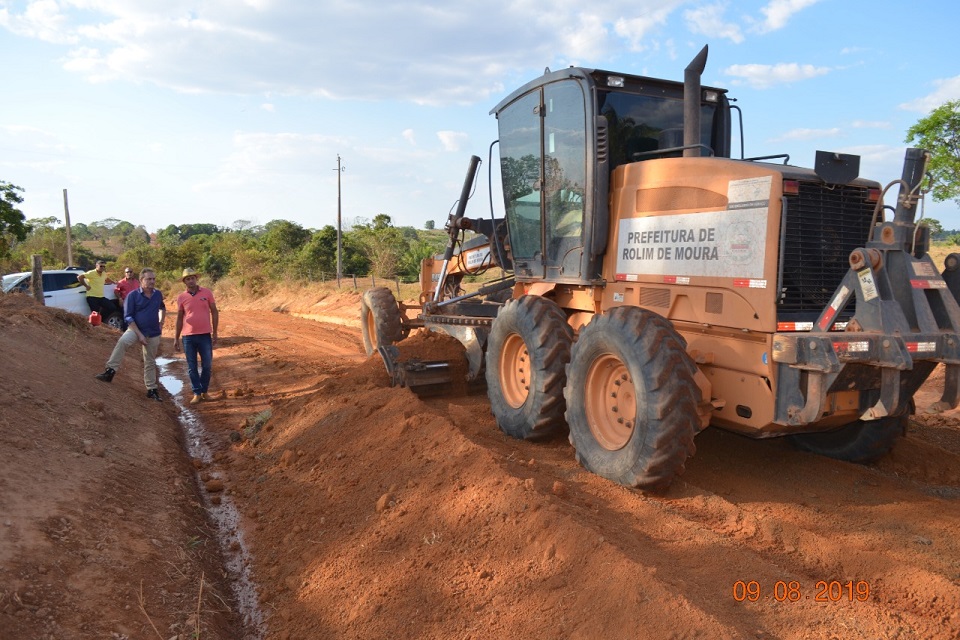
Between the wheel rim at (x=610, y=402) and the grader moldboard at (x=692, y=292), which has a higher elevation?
the grader moldboard at (x=692, y=292)

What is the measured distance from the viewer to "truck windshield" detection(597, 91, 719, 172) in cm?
588

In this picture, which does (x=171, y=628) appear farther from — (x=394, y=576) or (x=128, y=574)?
(x=394, y=576)

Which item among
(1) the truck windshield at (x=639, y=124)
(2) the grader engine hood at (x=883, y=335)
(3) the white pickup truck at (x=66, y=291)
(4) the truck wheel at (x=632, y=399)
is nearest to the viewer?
(2) the grader engine hood at (x=883, y=335)

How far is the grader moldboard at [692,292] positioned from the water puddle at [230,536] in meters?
2.43

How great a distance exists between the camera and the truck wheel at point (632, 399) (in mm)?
4422

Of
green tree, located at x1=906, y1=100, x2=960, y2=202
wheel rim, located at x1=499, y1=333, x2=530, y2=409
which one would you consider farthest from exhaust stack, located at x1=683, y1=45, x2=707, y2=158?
green tree, located at x1=906, y1=100, x2=960, y2=202

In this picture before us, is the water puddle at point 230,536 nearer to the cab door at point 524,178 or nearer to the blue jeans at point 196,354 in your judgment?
the blue jeans at point 196,354

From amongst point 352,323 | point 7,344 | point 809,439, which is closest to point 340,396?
point 7,344

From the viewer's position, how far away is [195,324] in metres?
9.03

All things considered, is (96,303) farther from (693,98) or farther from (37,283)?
(693,98)

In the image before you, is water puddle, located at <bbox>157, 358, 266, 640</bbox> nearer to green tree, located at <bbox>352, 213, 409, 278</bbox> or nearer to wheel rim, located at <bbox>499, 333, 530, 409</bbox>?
wheel rim, located at <bbox>499, 333, 530, 409</bbox>

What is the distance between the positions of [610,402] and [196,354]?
6.32 meters

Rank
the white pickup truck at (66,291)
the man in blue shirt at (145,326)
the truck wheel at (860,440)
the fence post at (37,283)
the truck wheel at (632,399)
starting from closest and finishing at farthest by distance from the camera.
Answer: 1. the truck wheel at (632,399)
2. the truck wheel at (860,440)
3. the man in blue shirt at (145,326)
4. the fence post at (37,283)
5. the white pickup truck at (66,291)
